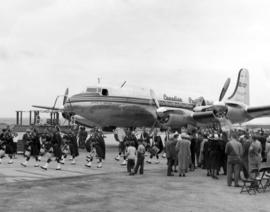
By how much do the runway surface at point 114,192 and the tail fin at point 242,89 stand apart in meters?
22.3

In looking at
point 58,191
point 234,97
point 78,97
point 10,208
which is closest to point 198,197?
point 58,191

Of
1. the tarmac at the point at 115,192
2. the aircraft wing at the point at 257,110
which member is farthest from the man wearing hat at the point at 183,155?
the aircraft wing at the point at 257,110

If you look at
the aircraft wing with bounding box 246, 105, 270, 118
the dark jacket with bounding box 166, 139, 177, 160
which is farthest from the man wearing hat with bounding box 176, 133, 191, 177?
the aircraft wing with bounding box 246, 105, 270, 118

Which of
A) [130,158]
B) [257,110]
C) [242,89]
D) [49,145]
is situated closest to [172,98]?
[257,110]

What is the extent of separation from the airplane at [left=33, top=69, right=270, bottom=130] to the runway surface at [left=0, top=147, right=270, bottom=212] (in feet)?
31.9

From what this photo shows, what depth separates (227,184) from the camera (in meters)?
13.2

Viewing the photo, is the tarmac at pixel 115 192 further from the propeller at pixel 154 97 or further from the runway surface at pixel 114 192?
the propeller at pixel 154 97

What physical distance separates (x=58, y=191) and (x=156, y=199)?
9.25ft

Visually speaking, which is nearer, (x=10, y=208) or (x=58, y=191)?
(x=10, y=208)

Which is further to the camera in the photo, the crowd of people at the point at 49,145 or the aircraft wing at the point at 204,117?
the aircraft wing at the point at 204,117

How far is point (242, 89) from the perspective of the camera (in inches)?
1491

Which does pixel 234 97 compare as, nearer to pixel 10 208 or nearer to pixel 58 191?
pixel 58 191

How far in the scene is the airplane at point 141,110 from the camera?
25.5 meters

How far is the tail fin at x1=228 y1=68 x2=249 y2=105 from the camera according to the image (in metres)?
37.0
